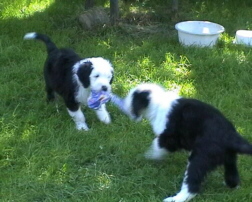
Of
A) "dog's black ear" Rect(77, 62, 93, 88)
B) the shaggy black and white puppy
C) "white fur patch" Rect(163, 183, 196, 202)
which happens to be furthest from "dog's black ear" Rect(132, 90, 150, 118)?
"white fur patch" Rect(163, 183, 196, 202)

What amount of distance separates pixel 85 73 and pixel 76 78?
0.24 meters

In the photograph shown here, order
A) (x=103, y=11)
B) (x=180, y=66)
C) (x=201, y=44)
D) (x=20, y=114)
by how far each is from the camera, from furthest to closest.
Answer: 1. (x=103, y=11)
2. (x=201, y=44)
3. (x=180, y=66)
4. (x=20, y=114)

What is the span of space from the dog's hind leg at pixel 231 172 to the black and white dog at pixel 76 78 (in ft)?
4.42

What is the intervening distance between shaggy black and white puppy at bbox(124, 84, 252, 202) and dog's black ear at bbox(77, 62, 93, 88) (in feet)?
1.77

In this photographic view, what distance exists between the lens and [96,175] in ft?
14.3

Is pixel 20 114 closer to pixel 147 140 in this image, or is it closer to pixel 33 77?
pixel 33 77

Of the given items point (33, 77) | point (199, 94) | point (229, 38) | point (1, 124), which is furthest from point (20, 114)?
point (229, 38)

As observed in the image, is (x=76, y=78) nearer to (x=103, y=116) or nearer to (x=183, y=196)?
(x=103, y=116)

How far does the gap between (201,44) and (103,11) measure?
164cm

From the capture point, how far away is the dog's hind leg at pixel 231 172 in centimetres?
399

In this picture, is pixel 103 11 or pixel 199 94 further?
pixel 103 11

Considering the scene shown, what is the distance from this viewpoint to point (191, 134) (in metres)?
4.05

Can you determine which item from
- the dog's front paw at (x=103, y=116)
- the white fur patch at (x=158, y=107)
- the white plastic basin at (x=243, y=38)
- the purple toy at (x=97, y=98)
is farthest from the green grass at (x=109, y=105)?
the white fur patch at (x=158, y=107)

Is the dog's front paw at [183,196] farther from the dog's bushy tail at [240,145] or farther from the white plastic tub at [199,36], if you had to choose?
the white plastic tub at [199,36]
